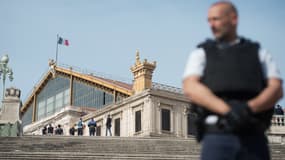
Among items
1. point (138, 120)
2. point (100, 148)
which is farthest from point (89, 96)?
point (100, 148)

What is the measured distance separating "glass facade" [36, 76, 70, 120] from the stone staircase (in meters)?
35.3

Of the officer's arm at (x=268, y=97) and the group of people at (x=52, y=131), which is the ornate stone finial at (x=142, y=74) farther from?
the officer's arm at (x=268, y=97)

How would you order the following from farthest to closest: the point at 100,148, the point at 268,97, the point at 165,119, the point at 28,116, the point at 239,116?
the point at 28,116 < the point at 165,119 < the point at 100,148 < the point at 268,97 < the point at 239,116

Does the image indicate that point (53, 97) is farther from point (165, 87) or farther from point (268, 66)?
point (268, 66)

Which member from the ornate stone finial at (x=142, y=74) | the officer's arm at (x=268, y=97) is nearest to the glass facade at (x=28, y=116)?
the ornate stone finial at (x=142, y=74)

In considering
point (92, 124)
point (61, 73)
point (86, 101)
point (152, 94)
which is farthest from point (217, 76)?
point (61, 73)

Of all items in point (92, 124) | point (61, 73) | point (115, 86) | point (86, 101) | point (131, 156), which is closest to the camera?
point (131, 156)

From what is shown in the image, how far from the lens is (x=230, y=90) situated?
437 centimetres

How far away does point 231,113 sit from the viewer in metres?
4.19

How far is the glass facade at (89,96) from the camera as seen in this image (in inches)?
2164

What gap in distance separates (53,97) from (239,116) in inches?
2402

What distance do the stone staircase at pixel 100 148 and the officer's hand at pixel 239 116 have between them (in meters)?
16.4

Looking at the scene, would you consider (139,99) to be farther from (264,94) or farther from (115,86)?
(264,94)

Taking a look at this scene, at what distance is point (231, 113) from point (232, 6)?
2.49 ft
